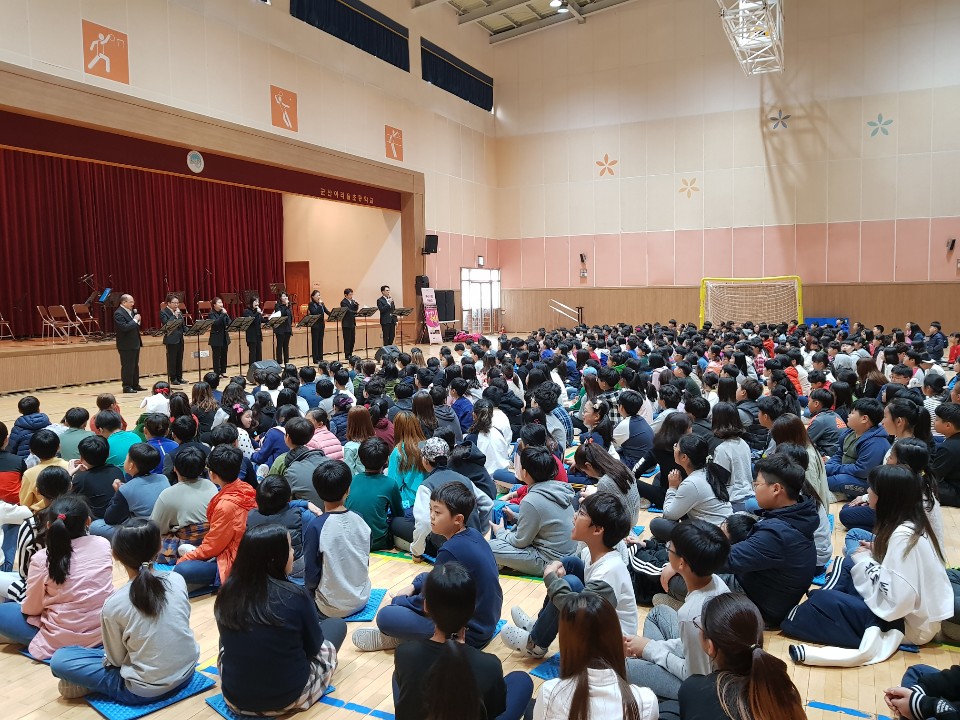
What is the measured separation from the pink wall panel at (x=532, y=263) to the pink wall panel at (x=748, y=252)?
18.3 ft

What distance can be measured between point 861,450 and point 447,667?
4290 millimetres

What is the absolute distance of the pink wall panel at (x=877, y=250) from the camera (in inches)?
706

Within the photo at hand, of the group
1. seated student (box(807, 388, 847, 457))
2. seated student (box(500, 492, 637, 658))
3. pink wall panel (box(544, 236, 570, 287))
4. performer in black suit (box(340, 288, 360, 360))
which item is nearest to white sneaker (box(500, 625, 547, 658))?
seated student (box(500, 492, 637, 658))

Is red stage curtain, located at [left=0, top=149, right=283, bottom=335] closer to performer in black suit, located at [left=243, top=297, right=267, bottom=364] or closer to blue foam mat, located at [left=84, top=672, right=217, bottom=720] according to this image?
performer in black suit, located at [left=243, top=297, right=267, bottom=364]

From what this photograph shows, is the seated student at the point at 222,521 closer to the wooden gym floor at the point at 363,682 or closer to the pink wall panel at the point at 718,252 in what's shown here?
the wooden gym floor at the point at 363,682

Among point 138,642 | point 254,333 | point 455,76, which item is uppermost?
point 455,76

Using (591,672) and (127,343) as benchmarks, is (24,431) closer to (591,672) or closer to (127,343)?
(591,672)

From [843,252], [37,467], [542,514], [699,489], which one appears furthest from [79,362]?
[843,252]

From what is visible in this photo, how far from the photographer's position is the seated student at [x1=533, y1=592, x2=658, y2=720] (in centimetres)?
187

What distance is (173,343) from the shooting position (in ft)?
38.5

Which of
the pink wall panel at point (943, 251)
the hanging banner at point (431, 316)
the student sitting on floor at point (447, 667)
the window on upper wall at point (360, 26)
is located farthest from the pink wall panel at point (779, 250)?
the student sitting on floor at point (447, 667)

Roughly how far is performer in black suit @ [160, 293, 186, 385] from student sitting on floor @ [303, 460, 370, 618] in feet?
29.6

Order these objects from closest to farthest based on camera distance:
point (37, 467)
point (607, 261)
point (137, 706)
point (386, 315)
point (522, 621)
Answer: point (137, 706)
point (522, 621)
point (37, 467)
point (386, 315)
point (607, 261)

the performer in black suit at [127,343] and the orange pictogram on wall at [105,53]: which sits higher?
the orange pictogram on wall at [105,53]
